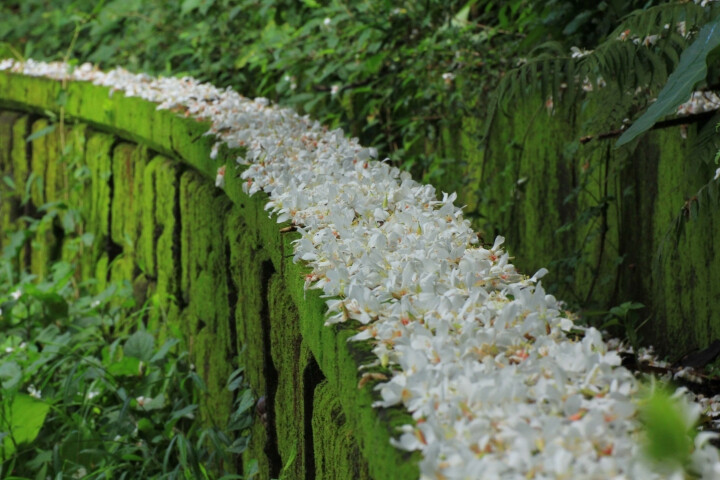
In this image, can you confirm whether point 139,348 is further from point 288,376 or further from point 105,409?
point 288,376

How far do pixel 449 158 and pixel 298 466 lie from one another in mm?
2850

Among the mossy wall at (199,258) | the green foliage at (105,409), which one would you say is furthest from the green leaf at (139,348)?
the mossy wall at (199,258)

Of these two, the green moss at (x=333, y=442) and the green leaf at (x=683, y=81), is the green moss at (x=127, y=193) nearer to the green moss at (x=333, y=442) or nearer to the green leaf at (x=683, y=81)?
the green moss at (x=333, y=442)

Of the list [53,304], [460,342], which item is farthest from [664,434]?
[53,304]

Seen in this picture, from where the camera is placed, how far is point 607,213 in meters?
3.66

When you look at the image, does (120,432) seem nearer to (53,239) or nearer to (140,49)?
(53,239)

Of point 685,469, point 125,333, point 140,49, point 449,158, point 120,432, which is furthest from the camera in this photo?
point 140,49

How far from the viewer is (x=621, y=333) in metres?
3.57

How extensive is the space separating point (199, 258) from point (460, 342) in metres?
2.43

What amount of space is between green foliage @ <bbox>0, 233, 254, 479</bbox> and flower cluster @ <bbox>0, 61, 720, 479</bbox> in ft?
2.62

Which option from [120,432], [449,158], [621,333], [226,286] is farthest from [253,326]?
[449,158]

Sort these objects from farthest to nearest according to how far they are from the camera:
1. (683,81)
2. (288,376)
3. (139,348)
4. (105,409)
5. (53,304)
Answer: (53,304) < (139,348) < (105,409) < (288,376) < (683,81)

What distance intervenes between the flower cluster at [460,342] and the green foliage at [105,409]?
798 millimetres

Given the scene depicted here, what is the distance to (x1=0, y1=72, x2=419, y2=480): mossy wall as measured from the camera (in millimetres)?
1716
